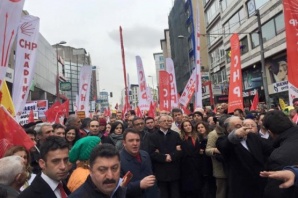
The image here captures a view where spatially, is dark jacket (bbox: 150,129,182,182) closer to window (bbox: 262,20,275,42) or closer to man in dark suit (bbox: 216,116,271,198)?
man in dark suit (bbox: 216,116,271,198)

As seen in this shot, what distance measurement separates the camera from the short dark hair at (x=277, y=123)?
3.24 m

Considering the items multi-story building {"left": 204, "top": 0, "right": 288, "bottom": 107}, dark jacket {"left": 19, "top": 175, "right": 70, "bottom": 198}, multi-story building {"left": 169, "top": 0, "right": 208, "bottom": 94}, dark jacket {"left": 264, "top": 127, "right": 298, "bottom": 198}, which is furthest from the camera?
multi-story building {"left": 169, "top": 0, "right": 208, "bottom": 94}

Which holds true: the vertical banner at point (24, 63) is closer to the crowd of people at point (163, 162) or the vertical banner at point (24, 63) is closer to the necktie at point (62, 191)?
the crowd of people at point (163, 162)

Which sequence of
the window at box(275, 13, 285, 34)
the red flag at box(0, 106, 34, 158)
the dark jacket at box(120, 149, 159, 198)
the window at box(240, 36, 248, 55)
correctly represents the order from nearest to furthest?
the dark jacket at box(120, 149, 159, 198)
the red flag at box(0, 106, 34, 158)
the window at box(275, 13, 285, 34)
the window at box(240, 36, 248, 55)

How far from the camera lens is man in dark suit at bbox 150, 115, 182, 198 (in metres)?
5.58

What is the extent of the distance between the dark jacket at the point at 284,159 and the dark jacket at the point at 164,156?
8.74 feet

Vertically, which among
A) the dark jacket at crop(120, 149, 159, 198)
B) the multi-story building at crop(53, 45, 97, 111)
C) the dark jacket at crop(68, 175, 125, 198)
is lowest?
the dark jacket at crop(120, 149, 159, 198)

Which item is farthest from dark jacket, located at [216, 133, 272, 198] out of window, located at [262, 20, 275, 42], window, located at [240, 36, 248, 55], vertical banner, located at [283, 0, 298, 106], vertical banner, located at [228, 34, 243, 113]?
window, located at [240, 36, 248, 55]

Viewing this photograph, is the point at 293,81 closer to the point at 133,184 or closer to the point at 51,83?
the point at 133,184

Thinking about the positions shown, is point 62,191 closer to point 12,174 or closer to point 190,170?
point 12,174

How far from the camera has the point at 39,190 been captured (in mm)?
2645

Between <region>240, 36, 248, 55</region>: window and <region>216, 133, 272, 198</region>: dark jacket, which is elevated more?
<region>240, 36, 248, 55</region>: window

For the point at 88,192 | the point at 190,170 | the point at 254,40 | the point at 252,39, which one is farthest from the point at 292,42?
the point at 252,39

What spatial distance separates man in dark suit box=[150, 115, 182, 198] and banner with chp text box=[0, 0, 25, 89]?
2.71 m
